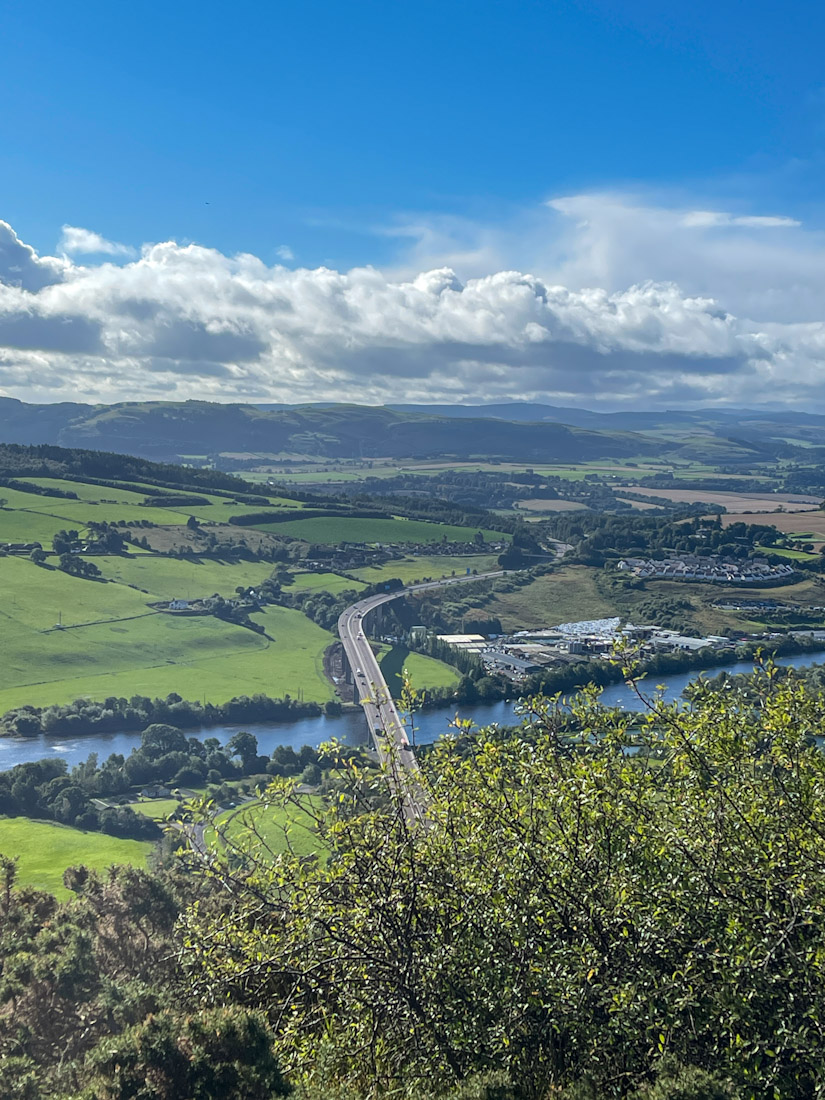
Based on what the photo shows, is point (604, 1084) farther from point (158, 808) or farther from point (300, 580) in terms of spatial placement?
point (300, 580)

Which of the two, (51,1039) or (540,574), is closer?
(51,1039)

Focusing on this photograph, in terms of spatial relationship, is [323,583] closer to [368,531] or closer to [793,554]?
[368,531]

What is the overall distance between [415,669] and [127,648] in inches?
1268

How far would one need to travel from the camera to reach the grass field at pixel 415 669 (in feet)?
280

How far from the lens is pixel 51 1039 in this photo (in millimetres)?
18906

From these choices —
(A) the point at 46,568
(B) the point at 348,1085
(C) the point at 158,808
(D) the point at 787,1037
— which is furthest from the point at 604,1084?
(A) the point at 46,568

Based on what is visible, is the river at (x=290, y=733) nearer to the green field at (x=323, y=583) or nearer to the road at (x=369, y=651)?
the road at (x=369, y=651)

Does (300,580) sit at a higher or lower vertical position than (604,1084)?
lower

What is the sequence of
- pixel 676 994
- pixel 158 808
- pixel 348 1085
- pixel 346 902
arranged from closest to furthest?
pixel 676 994 → pixel 348 1085 → pixel 346 902 → pixel 158 808

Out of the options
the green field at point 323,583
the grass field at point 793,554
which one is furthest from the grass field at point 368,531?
the grass field at point 793,554

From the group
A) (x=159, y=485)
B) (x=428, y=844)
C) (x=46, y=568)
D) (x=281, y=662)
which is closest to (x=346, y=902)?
(x=428, y=844)

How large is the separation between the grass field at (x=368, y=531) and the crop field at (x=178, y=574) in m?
21.6

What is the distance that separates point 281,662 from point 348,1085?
86.8 metres

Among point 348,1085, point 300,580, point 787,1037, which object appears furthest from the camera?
point 300,580
